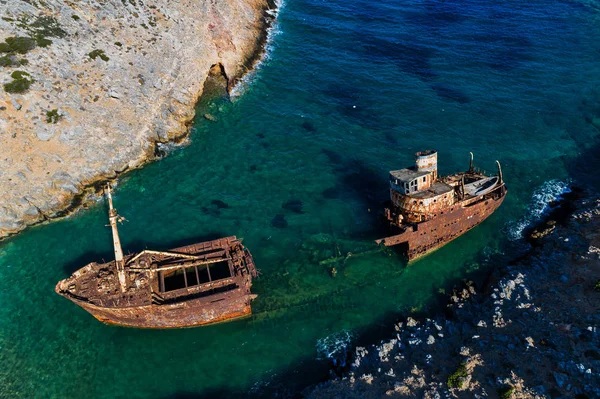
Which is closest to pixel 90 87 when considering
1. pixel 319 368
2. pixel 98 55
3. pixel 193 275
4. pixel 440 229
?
pixel 98 55

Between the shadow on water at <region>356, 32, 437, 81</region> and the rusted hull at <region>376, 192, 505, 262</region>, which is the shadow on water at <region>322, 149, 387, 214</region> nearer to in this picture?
the rusted hull at <region>376, 192, 505, 262</region>

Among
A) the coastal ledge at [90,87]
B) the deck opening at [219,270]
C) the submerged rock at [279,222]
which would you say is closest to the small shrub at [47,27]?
the coastal ledge at [90,87]

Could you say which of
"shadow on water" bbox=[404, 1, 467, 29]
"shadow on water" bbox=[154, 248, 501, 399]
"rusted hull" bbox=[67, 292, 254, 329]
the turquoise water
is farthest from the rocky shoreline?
"shadow on water" bbox=[404, 1, 467, 29]

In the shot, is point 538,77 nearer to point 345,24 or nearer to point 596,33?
point 596,33

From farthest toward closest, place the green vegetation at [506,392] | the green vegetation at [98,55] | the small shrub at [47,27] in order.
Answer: the green vegetation at [98,55]
the small shrub at [47,27]
the green vegetation at [506,392]

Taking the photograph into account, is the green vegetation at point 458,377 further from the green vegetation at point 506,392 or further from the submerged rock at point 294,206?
the submerged rock at point 294,206
